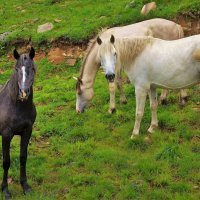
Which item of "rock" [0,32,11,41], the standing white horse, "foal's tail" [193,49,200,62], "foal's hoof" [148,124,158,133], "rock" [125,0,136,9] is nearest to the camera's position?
"foal's tail" [193,49,200,62]

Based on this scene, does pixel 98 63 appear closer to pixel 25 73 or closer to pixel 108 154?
pixel 108 154

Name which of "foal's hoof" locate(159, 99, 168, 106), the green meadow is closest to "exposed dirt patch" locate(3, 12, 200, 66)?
the green meadow

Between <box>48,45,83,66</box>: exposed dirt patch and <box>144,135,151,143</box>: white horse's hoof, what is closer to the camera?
<box>144,135,151,143</box>: white horse's hoof

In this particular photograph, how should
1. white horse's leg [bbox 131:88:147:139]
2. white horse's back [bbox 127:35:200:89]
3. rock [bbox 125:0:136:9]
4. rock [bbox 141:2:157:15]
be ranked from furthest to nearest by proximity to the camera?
rock [bbox 125:0:136:9]
rock [bbox 141:2:157:15]
white horse's leg [bbox 131:88:147:139]
white horse's back [bbox 127:35:200:89]

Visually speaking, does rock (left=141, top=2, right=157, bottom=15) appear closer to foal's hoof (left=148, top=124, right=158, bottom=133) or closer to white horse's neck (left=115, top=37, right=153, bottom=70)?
white horse's neck (left=115, top=37, right=153, bottom=70)

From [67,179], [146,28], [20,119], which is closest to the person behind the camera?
[20,119]

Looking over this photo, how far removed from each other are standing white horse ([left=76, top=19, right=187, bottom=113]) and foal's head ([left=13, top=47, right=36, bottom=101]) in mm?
3547

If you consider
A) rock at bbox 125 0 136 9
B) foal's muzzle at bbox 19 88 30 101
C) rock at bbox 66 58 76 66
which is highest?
foal's muzzle at bbox 19 88 30 101

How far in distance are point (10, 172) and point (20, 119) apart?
5.77ft

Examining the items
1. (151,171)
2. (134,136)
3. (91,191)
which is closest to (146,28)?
(134,136)

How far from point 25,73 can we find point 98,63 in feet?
12.7

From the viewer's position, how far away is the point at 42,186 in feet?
25.9

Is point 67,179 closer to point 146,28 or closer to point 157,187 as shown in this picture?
point 157,187

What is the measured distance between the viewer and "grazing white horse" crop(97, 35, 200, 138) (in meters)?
8.82
